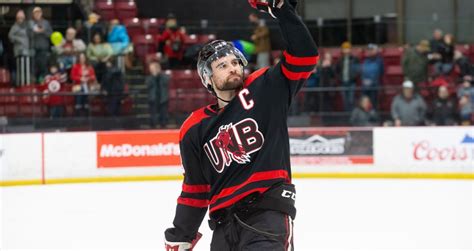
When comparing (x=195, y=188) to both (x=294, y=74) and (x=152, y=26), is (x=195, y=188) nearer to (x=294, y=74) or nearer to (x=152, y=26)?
(x=294, y=74)

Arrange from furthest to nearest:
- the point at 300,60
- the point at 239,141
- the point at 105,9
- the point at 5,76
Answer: the point at 105,9, the point at 5,76, the point at 239,141, the point at 300,60

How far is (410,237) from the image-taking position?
583 centimetres

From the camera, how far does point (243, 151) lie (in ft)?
9.37

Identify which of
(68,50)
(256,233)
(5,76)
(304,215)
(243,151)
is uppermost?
(68,50)

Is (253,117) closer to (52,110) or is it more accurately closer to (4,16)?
(52,110)

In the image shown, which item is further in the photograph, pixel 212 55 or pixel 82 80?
pixel 82 80

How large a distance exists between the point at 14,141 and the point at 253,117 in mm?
7242

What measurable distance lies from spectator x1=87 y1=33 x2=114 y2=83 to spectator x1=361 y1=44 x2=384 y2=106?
3392mm

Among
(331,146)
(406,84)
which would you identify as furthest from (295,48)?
(406,84)

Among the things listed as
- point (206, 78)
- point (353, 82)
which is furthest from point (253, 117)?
point (353, 82)

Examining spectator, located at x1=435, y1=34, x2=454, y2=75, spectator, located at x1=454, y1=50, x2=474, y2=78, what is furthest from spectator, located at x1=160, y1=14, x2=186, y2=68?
spectator, located at x1=454, y1=50, x2=474, y2=78

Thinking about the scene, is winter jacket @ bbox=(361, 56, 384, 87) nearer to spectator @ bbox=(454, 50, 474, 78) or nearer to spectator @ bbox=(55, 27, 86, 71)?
spectator @ bbox=(454, 50, 474, 78)

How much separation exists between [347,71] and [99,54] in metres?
3.30

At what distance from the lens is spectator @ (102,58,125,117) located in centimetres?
1023
